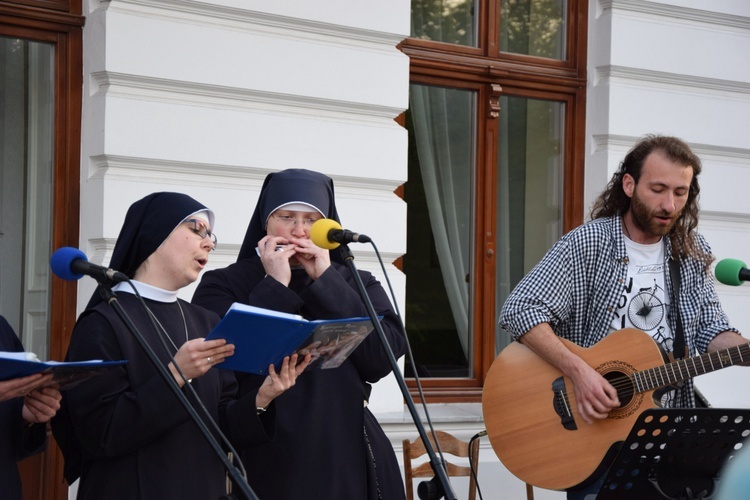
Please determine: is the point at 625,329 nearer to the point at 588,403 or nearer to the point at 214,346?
the point at 588,403

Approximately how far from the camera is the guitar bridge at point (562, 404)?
4367 millimetres

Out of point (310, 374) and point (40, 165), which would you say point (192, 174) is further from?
point (310, 374)

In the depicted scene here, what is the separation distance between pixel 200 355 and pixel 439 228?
3782mm

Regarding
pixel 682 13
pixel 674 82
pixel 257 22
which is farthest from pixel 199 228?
pixel 682 13

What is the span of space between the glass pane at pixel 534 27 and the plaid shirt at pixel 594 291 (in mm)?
2744

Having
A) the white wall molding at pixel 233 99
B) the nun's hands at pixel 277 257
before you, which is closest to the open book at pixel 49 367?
→ the nun's hands at pixel 277 257

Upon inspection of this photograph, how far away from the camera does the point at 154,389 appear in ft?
10.1

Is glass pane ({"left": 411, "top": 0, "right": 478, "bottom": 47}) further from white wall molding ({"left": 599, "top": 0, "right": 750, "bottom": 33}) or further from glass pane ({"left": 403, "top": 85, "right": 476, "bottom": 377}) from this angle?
white wall molding ({"left": 599, "top": 0, "right": 750, "bottom": 33})

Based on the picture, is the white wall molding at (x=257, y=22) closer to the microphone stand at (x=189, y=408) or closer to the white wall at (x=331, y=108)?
the white wall at (x=331, y=108)

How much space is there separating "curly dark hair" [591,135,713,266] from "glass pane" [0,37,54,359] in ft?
9.23

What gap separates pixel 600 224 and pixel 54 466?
291 centimetres

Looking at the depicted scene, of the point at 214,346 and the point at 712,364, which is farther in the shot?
the point at 712,364

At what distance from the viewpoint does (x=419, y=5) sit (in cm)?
658

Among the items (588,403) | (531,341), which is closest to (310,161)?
(531,341)
